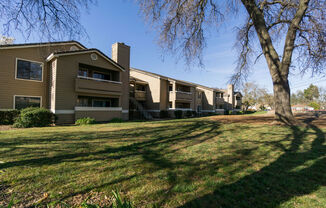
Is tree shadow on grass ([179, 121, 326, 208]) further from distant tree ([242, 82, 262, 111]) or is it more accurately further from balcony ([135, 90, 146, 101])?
distant tree ([242, 82, 262, 111])

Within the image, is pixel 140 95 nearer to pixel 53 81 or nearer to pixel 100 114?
pixel 100 114

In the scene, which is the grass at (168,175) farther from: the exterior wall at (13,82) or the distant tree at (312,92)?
the distant tree at (312,92)

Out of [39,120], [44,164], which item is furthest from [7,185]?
[39,120]

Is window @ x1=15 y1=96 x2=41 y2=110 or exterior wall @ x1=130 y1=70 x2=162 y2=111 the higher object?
exterior wall @ x1=130 y1=70 x2=162 y2=111

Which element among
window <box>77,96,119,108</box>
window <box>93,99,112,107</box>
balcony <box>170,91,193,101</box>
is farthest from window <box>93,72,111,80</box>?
balcony <box>170,91,193,101</box>

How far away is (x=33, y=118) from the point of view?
10836mm

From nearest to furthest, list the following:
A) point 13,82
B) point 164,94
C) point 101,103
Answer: point 13,82 < point 101,103 < point 164,94

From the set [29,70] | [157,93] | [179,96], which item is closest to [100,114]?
[29,70]

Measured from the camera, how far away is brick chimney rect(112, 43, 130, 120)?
18656 millimetres

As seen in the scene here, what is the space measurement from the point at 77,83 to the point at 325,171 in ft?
52.9

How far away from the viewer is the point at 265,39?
10188mm

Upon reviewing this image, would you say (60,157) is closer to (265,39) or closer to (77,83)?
(77,83)

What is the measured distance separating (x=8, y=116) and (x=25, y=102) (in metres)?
1.98

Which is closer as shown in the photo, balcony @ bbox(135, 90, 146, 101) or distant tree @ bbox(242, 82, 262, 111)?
balcony @ bbox(135, 90, 146, 101)
